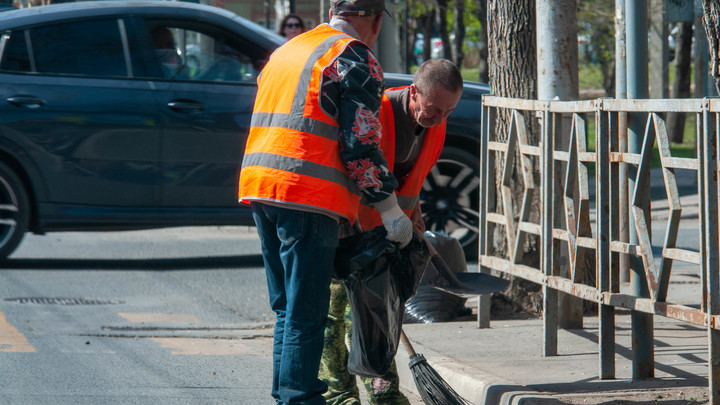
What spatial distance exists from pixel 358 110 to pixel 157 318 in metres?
3.36

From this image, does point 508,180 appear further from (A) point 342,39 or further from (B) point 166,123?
(B) point 166,123

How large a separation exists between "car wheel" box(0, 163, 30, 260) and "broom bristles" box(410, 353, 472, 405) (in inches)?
172

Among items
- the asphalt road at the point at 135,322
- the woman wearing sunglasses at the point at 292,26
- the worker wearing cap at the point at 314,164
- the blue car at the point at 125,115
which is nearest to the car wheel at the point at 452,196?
the blue car at the point at 125,115

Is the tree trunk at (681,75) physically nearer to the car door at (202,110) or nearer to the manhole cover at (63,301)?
the car door at (202,110)

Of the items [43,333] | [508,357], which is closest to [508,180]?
[508,357]

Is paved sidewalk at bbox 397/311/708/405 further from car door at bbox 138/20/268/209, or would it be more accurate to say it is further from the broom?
car door at bbox 138/20/268/209

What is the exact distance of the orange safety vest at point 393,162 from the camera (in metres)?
4.01

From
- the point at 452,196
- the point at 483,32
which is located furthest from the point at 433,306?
the point at 483,32

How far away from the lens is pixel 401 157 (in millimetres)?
4086

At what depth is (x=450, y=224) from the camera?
26.8ft

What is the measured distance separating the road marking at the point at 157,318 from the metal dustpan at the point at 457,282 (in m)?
2.64

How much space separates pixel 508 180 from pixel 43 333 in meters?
2.76

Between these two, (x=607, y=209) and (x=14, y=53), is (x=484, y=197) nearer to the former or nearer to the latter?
(x=607, y=209)

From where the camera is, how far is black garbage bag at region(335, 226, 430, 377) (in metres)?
3.77
